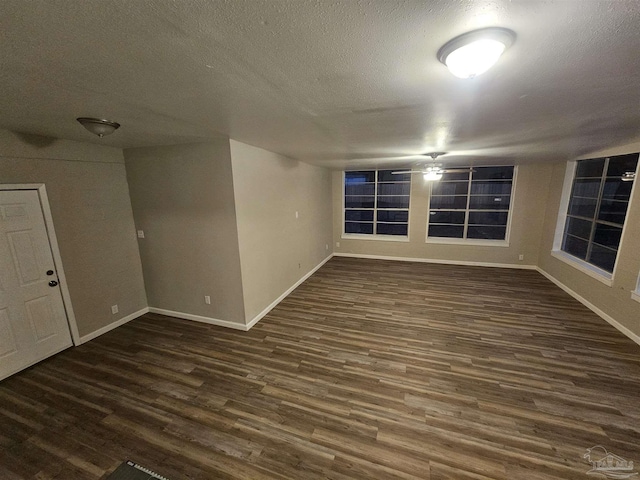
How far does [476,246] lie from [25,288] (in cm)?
818

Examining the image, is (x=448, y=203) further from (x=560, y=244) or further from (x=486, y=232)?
(x=560, y=244)

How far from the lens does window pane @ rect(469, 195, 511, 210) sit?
624cm

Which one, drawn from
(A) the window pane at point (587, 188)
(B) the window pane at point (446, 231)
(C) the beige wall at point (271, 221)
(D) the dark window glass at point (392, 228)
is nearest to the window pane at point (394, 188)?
(D) the dark window glass at point (392, 228)

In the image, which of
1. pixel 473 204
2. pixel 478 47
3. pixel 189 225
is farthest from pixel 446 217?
pixel 478 47

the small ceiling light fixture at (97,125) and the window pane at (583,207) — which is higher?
the small ceiling light fixture at (97,125)

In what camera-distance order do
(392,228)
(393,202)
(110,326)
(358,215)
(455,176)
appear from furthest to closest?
(358,215) < (392,228) < (393,202) < (455,176) < (110,326)

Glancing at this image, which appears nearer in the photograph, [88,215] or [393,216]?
[88,215]

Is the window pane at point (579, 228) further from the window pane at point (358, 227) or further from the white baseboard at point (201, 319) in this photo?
the white baseboard at point (201, 319)

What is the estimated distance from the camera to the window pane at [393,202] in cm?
697

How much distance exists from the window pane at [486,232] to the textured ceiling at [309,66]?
436cm

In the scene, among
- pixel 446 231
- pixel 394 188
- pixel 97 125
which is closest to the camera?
pixel 97 125

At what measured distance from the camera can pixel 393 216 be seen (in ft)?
23.9

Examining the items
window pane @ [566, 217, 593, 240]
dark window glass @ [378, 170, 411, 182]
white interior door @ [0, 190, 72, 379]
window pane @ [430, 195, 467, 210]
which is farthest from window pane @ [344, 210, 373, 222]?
white interior door @ [0, 190, 72, 379]

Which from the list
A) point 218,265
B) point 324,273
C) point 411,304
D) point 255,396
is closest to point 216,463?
point 255,396
